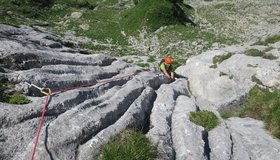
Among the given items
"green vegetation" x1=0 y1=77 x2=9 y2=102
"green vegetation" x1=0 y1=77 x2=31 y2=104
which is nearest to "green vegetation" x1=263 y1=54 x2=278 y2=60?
"green vegetation" x1=0 y1=77 x2=31 y2=104

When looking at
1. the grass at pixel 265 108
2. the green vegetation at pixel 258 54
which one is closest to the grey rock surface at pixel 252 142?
the grass at pixel 265 108

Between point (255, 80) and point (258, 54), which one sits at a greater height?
point (258, 54)

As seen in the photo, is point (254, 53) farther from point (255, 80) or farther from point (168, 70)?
point (168, 70)

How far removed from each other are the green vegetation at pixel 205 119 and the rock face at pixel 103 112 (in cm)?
37

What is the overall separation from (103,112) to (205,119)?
585cm

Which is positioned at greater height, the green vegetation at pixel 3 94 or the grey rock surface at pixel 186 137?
the green vegetation at pixel 3 94

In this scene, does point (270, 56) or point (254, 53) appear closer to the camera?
point (270, 56)

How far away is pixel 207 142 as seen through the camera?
15164 millimetres

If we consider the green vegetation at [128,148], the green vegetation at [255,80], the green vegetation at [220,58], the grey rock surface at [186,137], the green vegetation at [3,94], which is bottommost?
the green vegetation at [220,58]

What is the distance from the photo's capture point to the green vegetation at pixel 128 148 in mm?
10969

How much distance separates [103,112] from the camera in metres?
14.4

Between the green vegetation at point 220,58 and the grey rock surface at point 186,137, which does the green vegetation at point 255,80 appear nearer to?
the green vegetation at point 220,58

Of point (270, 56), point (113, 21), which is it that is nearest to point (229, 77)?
point (270, 56)

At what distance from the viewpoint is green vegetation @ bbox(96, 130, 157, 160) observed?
10969mm
